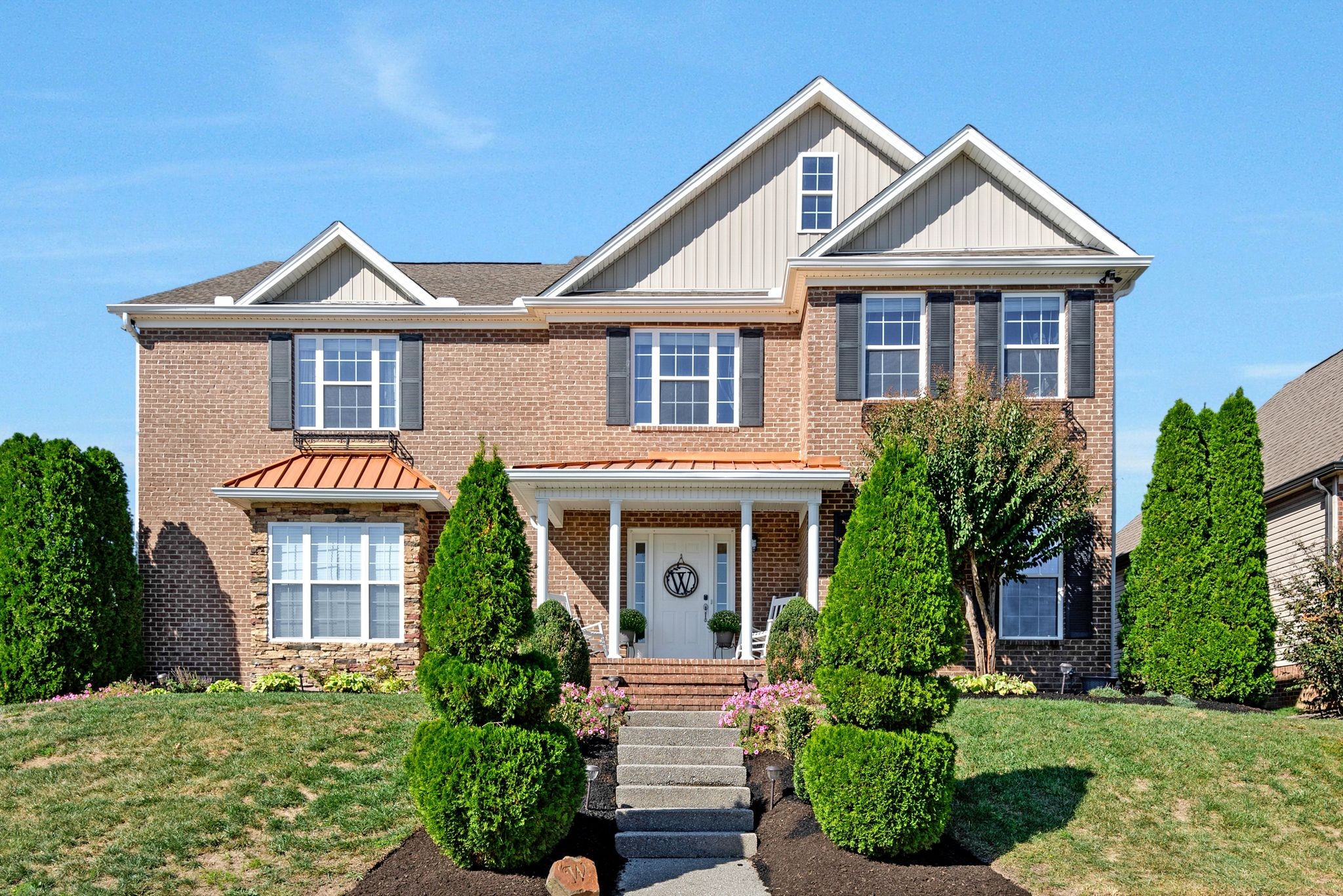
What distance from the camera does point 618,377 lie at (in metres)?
19.4

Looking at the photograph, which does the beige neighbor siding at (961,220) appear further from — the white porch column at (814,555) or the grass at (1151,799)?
the grass at (1151,799)

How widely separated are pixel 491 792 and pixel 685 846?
255 cm

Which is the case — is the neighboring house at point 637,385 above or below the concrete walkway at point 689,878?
above

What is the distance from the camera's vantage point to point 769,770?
41.4ft

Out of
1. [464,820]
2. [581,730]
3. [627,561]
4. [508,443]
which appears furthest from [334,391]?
[464,820]

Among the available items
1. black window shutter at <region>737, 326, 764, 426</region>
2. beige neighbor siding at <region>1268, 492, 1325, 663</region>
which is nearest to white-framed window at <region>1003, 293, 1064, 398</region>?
black window shutter at <region>737, 326, 764, 426</region>

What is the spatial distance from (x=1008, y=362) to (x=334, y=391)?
1033 cm

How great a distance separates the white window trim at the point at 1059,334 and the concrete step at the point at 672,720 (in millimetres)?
6672

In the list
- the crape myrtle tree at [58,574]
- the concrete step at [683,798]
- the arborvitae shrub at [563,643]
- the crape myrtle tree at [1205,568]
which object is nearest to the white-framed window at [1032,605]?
the crape myrtle tree at [1205,568]

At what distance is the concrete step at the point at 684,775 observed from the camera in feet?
42.7

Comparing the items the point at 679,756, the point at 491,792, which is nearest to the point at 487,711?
the point at 491,792

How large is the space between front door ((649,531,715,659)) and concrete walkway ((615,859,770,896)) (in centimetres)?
776

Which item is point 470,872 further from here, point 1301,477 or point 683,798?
point 1301,477

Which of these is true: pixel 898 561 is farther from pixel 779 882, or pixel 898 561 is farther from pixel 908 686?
pixel 779 882
